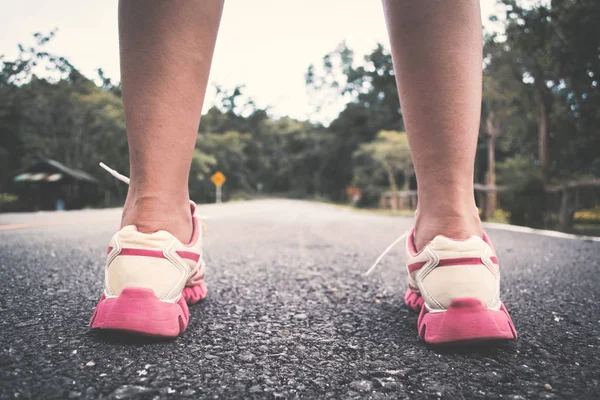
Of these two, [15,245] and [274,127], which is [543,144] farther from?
[274,127]

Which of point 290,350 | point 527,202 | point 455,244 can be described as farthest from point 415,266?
point 527,202

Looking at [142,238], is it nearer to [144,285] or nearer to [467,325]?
[144,285]

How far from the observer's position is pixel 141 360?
61 cm

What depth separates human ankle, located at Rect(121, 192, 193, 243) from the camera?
0.81 metres

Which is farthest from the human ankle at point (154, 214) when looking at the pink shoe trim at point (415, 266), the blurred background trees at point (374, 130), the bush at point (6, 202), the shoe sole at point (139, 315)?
the bush at point (6, 202)

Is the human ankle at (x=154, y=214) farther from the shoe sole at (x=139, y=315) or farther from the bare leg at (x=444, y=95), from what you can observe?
the bare leg at (x=444, y=95)

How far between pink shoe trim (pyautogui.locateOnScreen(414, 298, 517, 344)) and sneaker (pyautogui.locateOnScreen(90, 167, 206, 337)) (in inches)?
20.4

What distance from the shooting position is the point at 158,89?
81 cm

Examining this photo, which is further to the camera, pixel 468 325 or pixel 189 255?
pixel 189 255

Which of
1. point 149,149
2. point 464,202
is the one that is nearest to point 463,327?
point 464,202

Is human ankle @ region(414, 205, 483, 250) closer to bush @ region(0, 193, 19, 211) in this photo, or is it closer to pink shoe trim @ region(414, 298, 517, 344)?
pink shoe trim @ region(414, 298, 517, 344)

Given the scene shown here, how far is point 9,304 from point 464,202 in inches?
45.1

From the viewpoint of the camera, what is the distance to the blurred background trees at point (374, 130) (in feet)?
18.0

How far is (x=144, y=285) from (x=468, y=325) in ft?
2.11
